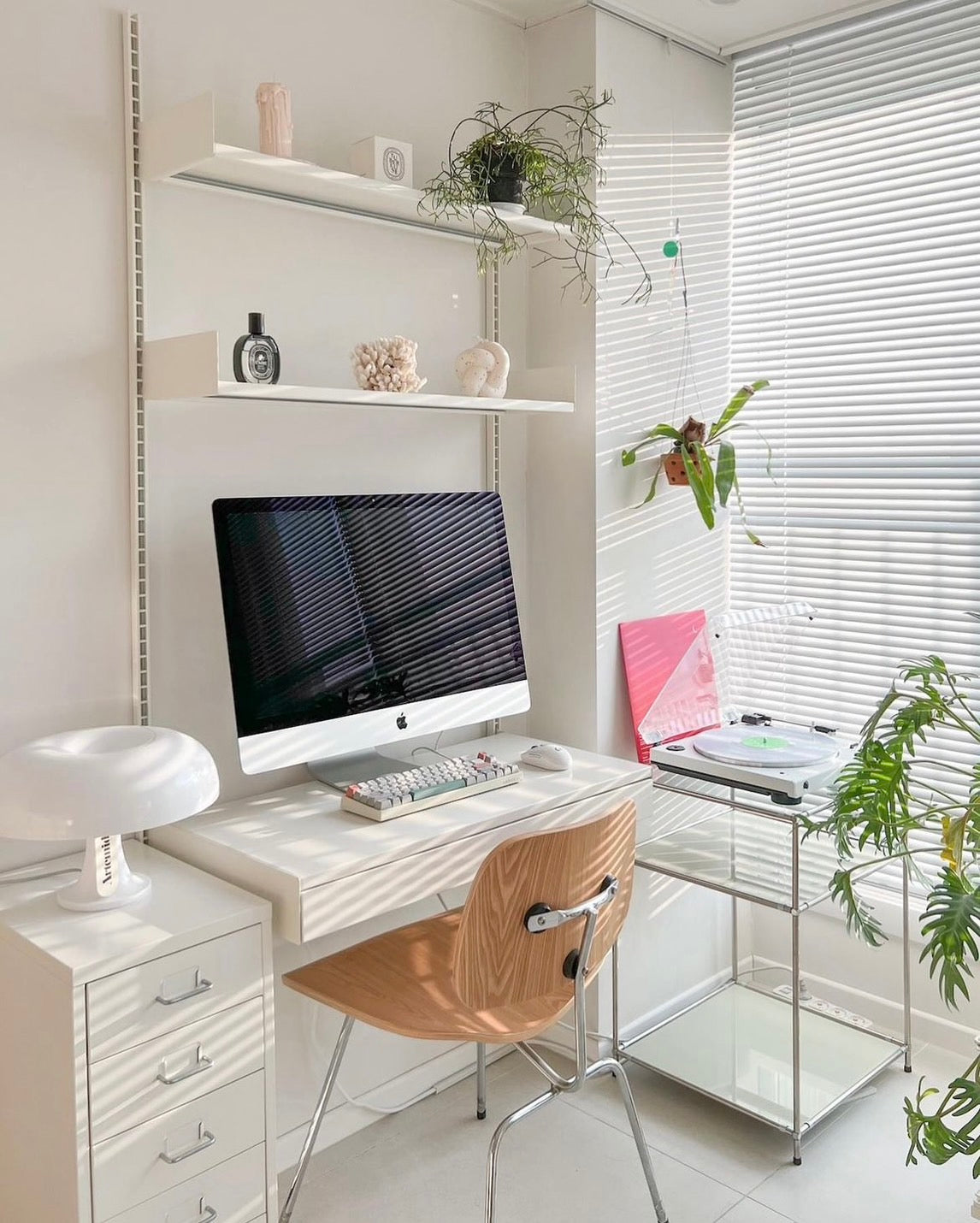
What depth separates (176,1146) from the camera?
1636 millimetres

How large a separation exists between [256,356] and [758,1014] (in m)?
1.98

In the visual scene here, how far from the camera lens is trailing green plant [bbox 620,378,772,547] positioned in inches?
106

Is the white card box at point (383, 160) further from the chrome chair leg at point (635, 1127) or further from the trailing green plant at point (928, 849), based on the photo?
the chrome chair leg at point (635, 1127)

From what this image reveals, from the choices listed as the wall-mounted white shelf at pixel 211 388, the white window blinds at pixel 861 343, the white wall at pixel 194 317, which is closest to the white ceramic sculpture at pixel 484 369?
the wall-mounted white shelf at pixel 211 388

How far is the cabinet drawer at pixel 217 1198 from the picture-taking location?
162 centimetres

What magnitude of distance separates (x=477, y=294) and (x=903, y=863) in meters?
1.67

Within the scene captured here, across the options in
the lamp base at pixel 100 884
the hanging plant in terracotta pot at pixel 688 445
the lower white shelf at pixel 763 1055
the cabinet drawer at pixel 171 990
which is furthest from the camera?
the hanging plant in terracotta pot at pixel 688 445

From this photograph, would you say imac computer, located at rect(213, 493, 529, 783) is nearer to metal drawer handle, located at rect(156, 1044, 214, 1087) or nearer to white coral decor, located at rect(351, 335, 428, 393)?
white coral decor, located at rect(351, 335, 428, 393)

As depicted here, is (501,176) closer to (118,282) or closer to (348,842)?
(118,282)

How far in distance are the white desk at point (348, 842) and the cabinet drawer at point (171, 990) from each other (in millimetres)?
85

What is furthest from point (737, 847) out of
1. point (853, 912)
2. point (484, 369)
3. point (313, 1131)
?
point (484, 369)

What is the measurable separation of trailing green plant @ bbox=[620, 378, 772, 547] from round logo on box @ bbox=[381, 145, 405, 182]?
0.83 m

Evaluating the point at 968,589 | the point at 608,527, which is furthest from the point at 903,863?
the point at 608,527

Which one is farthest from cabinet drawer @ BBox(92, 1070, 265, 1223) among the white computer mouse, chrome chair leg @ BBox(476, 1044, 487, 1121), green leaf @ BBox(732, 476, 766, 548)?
green leaf @ BBox(732, 476, 766, 548)
